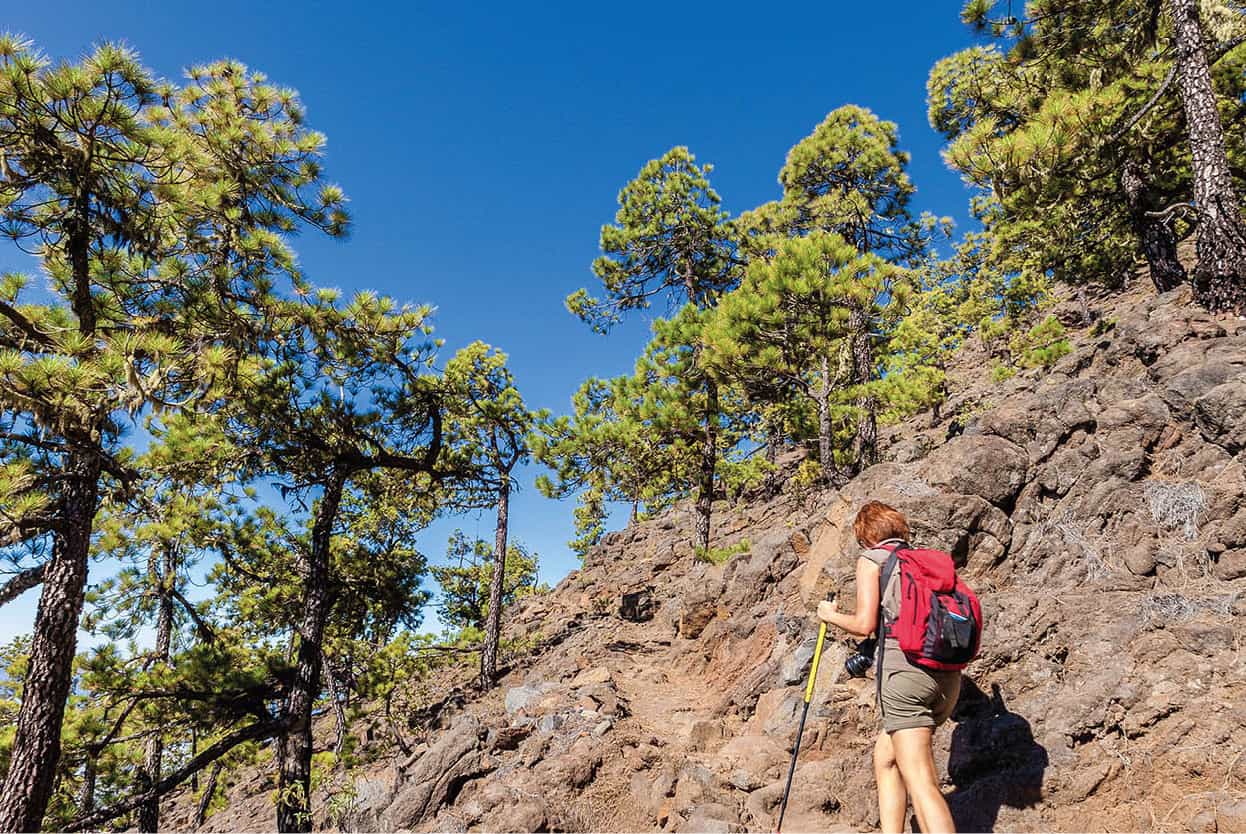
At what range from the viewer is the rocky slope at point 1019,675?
12.7 ft

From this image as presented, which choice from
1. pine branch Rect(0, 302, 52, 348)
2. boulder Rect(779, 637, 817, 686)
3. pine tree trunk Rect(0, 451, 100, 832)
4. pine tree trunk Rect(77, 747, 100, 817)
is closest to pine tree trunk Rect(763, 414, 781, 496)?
boulder Rect(779, 637, 817, 686)

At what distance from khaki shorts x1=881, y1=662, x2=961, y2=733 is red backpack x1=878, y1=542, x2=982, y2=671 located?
0.29ft

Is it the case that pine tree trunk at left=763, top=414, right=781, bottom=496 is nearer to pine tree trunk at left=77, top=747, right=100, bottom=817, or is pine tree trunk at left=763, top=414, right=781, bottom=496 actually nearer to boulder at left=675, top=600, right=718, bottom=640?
boulder at left=675, top=600, right=718, bottom=640

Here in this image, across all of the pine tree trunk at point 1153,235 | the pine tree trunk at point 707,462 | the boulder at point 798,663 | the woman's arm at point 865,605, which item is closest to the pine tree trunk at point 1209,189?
the pine tree trunk at point 1153,235

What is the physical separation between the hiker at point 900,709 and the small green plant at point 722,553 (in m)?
9.02

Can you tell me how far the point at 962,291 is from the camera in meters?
29.6

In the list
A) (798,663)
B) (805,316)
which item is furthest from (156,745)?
(805,316)

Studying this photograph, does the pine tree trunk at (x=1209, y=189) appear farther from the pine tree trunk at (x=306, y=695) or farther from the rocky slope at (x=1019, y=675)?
the pine tree trunk at (x=306, y=695)

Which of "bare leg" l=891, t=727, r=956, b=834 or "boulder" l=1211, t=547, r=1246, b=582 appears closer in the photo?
"bare leg" l=891, t=727, r=956, b=834

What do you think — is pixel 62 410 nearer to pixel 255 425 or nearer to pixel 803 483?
pixel 255 425

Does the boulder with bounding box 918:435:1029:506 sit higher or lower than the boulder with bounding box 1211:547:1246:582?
higher

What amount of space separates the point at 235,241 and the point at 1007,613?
9.13m

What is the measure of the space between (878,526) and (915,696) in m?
1.01

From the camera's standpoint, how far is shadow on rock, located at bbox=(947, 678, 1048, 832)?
154 inches
